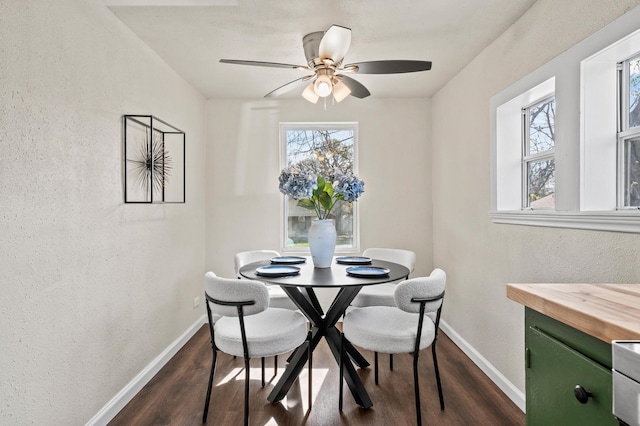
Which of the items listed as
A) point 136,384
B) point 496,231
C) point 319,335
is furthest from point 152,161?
point 496,231

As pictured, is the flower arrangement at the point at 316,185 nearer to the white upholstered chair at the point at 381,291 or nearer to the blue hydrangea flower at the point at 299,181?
the blue hydrangea flower at the point at 299,181

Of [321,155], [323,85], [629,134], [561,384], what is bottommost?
[561,384]

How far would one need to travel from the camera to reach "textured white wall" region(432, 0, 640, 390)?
1588 millimetres

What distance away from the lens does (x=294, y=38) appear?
237 cm

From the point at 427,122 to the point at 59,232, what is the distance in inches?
135

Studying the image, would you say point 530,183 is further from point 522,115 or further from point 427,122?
point 427,122

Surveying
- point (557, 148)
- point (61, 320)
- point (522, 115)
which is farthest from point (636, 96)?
point (61, 320)

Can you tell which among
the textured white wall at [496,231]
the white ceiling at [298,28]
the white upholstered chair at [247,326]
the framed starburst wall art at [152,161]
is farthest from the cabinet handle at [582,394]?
the framed starburst wall art at [152,161]

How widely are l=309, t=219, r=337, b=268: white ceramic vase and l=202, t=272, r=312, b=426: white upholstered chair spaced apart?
1.48 feet

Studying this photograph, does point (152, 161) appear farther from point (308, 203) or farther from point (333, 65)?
point (333, 65)

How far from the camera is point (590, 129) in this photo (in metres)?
1.63

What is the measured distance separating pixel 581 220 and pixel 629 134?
42 cm

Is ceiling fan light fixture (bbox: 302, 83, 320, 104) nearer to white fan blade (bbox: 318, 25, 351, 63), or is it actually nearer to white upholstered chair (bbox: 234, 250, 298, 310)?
white fan blade (bbox: 318, 25, 351, 63)

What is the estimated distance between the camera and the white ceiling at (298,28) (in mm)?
1995
